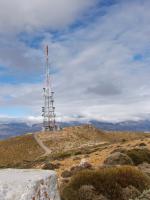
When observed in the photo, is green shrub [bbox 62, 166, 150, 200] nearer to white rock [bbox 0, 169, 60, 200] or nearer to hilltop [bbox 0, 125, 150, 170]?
white rock [bbox 0, 169, 60, 200]

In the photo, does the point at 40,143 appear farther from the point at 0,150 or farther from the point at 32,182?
the point at 32,182

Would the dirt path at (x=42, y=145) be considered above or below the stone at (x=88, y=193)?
above

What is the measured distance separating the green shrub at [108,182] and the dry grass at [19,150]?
81.0 meters

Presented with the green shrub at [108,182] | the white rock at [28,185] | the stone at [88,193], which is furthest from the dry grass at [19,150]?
the white rock at [28,185]

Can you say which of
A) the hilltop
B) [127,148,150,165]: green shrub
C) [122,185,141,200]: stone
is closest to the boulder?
[127,148,150,165]: green shrub

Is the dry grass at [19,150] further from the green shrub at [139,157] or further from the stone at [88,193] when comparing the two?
the stone at [88,193]

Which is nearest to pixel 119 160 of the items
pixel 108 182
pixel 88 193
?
pixel 108 182

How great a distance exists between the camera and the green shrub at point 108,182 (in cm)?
1321

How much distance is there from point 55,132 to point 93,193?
106760 mm

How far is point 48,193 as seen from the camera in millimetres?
7586

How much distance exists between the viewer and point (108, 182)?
13484mm

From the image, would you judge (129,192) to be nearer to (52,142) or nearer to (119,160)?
(119,160)

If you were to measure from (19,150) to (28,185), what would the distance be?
102602 millimetres

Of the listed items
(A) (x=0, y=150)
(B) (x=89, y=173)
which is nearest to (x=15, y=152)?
(A) (x=0, y=150)
